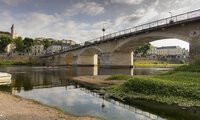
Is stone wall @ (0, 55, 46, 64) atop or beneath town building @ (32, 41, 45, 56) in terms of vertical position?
beneath

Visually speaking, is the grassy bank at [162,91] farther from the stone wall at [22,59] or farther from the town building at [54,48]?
the town building at [54,48]

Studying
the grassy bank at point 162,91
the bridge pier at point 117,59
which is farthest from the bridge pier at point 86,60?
the grassy bank at point 162,91

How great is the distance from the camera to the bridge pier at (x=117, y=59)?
4681 cm

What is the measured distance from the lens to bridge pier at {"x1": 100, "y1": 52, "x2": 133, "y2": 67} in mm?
46812

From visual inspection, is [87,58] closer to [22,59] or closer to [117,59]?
[117,59]

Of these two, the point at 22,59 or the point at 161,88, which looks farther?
the point at 22,59

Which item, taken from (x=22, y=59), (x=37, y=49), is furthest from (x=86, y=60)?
(x=37, y=49)

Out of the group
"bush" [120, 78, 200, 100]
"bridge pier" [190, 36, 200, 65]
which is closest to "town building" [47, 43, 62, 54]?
"bridge pier" [190, 36, 200, 65]

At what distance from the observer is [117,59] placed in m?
48.0

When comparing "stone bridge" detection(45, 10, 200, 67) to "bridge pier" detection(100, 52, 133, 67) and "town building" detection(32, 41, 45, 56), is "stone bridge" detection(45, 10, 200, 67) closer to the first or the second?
"bridge pier" detection(100, 52, 133, 67)

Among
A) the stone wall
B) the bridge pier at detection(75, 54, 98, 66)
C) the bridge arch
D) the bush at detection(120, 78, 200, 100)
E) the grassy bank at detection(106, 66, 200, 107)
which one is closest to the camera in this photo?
the grassy bank at detection(106, 66, 200, 107)

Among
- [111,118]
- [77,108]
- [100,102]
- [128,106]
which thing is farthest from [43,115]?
[128,106]

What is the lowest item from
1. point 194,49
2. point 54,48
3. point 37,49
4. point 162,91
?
point 162,91

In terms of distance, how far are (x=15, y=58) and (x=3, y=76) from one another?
296ft
